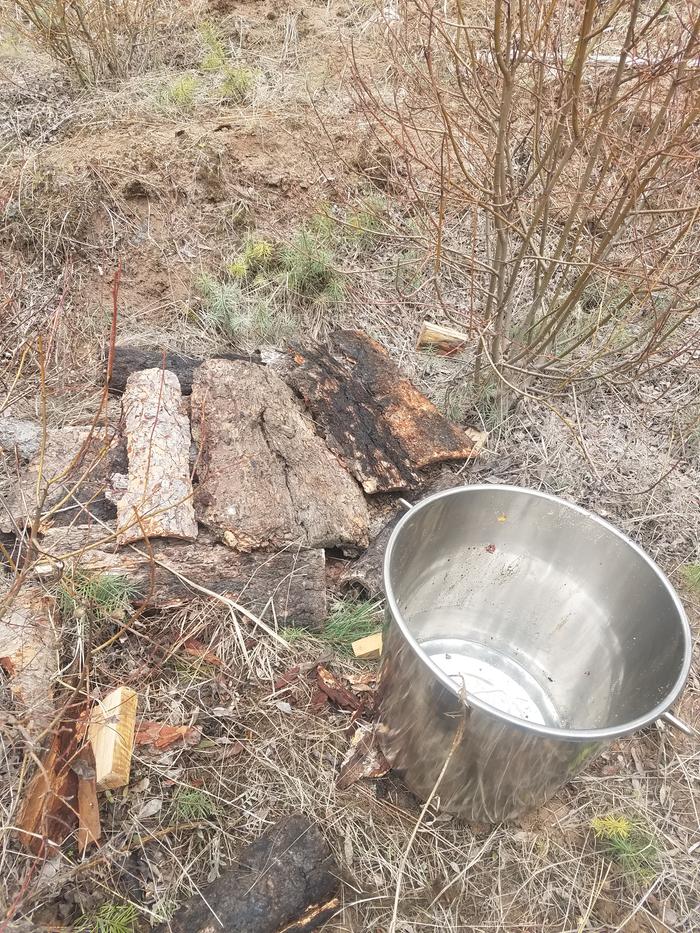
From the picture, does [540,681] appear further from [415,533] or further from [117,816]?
[117,816]

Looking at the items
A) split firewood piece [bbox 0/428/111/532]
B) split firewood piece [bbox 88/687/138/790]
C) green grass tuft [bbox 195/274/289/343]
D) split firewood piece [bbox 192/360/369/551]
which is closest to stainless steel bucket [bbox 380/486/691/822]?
split firewood piece [bbox 192/360/369/551]

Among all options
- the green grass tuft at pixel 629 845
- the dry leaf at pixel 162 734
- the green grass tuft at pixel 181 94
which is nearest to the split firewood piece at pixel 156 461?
the dry leaf at pixel 162 734

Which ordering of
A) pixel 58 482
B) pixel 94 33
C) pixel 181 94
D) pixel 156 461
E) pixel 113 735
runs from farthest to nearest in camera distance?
pixel 94 33 → pixel 181 94 → pixel 156 461 → pixel 58 482 → pixel 113 735

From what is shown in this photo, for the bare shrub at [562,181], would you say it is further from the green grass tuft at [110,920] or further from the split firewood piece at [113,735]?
the green grass tuft at [110,920]

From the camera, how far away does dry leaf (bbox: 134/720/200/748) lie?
5.64 ft

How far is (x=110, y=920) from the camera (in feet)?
4.75

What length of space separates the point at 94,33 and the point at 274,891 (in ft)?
16.3

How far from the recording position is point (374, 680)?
77.9 inches

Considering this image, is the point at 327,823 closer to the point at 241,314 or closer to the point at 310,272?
the point at 241,314

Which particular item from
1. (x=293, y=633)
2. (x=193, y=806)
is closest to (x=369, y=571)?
(x=293, y=633)

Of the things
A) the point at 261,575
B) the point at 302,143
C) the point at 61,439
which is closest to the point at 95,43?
the point at 302,143

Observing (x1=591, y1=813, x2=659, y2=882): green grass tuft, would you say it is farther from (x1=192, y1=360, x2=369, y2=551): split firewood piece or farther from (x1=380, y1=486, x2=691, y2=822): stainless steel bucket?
(x1=192, y1=360, x2=369, y2=551): split firewood piece

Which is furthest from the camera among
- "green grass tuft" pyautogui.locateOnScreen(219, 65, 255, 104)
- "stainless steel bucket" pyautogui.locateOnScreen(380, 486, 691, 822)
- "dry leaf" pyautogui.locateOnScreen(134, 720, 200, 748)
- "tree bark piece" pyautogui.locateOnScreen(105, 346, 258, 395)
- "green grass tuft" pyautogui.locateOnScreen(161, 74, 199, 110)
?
"green grass tuft" pyautogui.locateOnScreen(219, 65, 255, 104)

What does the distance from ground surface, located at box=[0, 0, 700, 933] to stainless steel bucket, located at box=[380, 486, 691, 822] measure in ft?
0.72
